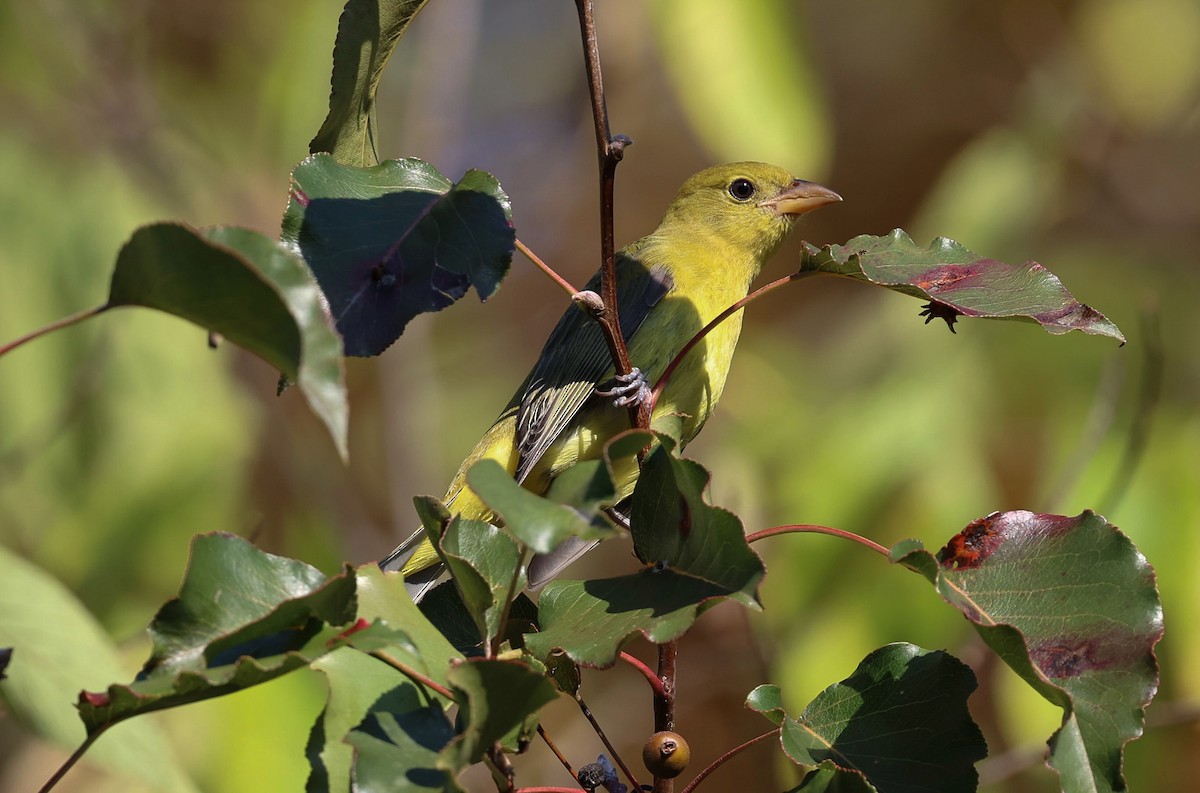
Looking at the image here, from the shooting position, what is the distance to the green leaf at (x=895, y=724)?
1.60m

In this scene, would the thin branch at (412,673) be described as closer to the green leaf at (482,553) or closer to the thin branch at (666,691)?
the green leaf at (482,553)

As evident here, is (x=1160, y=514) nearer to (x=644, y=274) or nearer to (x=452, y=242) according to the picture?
(x=644, y=274)

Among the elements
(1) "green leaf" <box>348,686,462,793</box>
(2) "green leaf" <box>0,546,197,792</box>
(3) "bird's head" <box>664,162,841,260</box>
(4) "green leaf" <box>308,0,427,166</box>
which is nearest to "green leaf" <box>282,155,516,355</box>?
(4) "green leaf" <box>308,0,427,166</box>

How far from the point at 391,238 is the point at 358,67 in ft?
0.94

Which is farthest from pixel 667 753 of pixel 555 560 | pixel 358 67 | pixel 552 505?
pixel 555 560

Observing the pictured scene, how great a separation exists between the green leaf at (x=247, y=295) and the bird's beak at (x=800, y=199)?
8.99 feet

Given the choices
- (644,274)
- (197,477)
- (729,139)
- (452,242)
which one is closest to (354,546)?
(197,477)

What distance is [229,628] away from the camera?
1393 mm

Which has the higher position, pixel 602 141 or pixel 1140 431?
pixel 602 141

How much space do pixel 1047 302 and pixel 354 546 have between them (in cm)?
349

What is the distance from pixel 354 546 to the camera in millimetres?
4719

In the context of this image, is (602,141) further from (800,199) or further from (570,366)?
(800,199)

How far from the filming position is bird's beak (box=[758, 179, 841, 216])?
376 centimetres

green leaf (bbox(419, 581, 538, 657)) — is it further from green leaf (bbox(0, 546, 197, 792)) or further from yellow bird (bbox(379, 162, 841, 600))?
yellow bird (bbox(379, 162, 841, 600))
